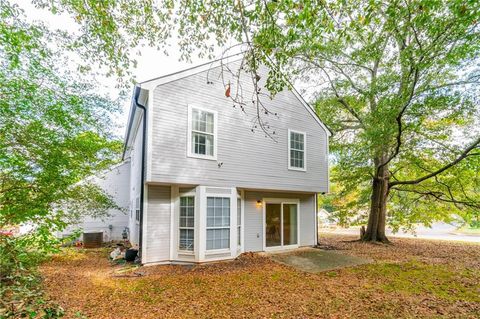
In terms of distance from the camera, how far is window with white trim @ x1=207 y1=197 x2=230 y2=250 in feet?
27.1

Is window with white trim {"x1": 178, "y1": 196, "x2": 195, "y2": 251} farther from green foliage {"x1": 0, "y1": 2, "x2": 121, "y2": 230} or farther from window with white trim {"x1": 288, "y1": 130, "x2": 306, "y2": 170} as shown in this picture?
window with white trim {"x1": 288, "y1": 130, "x2": 306, "y2": 170}

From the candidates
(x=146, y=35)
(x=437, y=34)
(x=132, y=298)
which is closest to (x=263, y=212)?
(x=132, y=298)

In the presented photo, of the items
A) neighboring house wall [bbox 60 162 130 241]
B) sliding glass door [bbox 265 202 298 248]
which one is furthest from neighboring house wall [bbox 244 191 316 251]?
neighboring house wall [bbox 60 162 130 241]

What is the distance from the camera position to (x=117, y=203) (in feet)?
47.3

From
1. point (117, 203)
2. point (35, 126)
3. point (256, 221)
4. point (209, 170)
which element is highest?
point (35, 126)

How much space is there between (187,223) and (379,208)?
34.9ft

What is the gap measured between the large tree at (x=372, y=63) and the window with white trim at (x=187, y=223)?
4.43 metres

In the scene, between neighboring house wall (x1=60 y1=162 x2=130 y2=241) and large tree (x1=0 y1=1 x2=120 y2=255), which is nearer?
large tree (x1=0 y1=1 x2=120 y2=255)

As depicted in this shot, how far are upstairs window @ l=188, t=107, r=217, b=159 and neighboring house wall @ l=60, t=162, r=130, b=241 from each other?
7156 mm

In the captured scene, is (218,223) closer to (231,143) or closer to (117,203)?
(231,143)

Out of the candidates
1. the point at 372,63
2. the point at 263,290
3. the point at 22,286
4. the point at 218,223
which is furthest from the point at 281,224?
the point at 372,63

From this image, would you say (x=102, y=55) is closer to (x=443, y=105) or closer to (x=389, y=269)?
(x=389, y=269)

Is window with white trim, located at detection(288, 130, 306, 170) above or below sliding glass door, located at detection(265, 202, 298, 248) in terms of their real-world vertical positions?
above

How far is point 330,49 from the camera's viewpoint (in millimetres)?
12523
